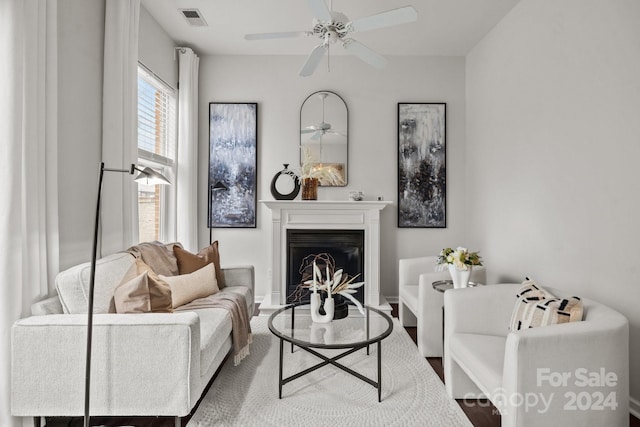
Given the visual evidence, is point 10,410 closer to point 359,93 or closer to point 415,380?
point 415,380

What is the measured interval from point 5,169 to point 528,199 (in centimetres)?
359

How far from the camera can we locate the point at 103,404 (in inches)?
69.5

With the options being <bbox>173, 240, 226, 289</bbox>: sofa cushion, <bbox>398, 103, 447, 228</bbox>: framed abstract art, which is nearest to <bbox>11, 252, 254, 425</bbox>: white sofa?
<bbox>173, 240, 226, 289</bbox>: sofa cushion

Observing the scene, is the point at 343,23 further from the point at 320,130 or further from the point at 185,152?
the point at 185,152

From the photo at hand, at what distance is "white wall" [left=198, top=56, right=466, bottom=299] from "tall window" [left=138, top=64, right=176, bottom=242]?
1.50 ft

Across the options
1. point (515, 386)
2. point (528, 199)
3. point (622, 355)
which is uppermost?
point (528, 199)

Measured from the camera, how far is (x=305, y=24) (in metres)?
3.59

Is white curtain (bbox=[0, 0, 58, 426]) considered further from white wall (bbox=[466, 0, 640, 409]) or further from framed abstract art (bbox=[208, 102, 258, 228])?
white wall (bbox=[466, 0, 640, 409])

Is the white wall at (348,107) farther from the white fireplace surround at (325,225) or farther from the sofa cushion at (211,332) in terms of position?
the sofa cushion at (211,332)

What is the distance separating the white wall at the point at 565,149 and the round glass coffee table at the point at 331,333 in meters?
1.41

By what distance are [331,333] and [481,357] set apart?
86 centimetres

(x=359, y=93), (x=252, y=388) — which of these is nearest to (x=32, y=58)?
(x=252, y=388)

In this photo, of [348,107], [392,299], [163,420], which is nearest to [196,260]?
[163,420]

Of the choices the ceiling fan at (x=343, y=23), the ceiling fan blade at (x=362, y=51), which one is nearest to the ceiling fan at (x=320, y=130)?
the ceiling fan blade at (x=362, y=51)
